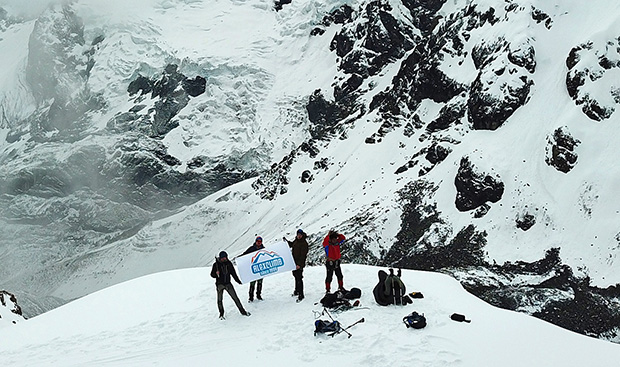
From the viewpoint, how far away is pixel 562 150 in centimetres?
6425

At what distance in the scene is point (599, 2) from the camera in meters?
74.9

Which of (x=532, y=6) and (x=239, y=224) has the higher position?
(x=532, y=6)

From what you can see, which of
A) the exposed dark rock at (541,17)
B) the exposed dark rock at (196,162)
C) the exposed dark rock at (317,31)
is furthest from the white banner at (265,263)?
the exposed dark rock at (196,162)

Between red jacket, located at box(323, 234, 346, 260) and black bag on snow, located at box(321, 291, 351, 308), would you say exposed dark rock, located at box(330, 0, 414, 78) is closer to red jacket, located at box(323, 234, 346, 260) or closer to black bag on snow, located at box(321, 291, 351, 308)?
red jacket, located at box(323, 234, 346, 260)

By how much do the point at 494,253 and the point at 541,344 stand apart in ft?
169

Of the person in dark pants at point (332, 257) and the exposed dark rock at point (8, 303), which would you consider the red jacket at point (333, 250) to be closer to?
the person in dark pants at point (332, 257)

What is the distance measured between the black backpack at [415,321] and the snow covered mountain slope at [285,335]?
0.70 feet

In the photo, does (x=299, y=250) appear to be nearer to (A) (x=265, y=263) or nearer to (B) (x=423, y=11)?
(A) (x=265, y=263)

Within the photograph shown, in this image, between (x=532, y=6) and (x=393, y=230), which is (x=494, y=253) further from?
(x=532, y=6)

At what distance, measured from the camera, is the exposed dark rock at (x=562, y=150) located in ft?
208

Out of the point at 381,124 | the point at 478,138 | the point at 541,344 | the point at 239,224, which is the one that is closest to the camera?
the point at 541,344

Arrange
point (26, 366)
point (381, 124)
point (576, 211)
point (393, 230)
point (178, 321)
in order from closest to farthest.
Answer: point (26, 366) → point (178, 321) → point (576, 211) → point (393, 230) → point (381, 124)

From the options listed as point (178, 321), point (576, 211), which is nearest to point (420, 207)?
point (576, 211)

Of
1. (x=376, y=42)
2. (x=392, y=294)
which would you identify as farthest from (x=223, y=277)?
(x=376, y=42)
